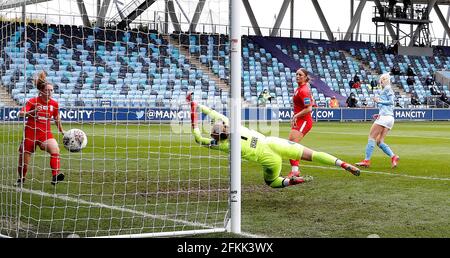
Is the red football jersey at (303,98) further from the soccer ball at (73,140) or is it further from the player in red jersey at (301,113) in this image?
the soccer ball at (73,140)

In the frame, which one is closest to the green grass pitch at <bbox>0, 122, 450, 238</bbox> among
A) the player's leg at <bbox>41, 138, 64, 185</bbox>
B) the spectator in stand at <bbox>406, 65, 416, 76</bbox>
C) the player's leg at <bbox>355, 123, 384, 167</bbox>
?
the player's leg at <bbox>41, 138, 64, 185</bbox>

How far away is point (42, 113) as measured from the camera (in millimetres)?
11234

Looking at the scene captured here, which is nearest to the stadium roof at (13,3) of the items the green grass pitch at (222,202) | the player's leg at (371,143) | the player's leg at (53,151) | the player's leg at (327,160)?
the green grass pitch at (222,202)

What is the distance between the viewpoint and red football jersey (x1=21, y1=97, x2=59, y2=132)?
11.0 m

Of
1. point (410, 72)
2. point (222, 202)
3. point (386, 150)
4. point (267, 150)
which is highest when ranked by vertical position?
point (410, 72)

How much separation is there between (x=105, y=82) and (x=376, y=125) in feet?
27.3

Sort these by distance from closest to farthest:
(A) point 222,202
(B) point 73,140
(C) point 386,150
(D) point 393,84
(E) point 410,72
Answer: (A) point 222,202 < (B) point 73,140 < (C) point 386,150 < (D) point 393,84 < (E) point 410,72

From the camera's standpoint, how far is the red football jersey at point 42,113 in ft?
36.2

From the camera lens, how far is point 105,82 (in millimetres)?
19875

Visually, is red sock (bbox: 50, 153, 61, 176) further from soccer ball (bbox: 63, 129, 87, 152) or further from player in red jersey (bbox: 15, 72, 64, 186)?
soccer ball (bbox: 63, 129, 87, 152)

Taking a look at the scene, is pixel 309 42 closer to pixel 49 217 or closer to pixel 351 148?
pixel 351 148

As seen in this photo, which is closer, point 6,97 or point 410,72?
point 6,97

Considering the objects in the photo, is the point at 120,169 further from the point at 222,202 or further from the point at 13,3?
the point at 13,3

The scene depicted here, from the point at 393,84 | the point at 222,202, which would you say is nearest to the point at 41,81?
the point at 222,202
